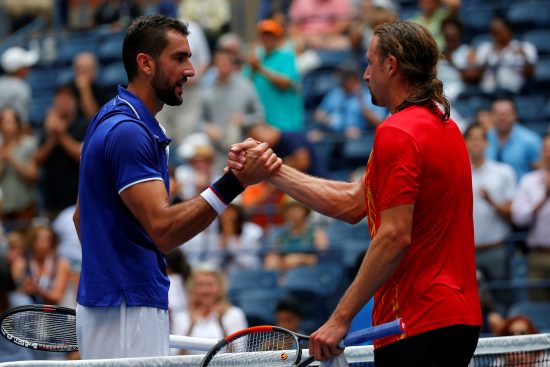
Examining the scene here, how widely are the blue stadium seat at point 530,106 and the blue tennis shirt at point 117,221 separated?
7.85m

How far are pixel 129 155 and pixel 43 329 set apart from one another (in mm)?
963

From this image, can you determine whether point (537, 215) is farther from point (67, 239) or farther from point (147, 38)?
point (147, 38)

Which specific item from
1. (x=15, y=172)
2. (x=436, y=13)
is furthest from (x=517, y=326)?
(x=15, y=172)

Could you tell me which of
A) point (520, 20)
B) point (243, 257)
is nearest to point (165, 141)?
point (243, 257)

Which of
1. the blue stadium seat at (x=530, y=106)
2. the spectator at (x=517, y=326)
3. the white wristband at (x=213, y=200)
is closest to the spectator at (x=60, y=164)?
the blue stadium seat at (x=530, y=106)

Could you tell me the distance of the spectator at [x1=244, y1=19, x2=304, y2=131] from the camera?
42.5ft

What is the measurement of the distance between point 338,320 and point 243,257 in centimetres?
676

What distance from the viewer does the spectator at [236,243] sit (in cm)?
1100

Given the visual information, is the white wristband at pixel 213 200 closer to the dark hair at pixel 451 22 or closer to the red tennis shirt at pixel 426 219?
the red tennis shirt at pixel 426 219

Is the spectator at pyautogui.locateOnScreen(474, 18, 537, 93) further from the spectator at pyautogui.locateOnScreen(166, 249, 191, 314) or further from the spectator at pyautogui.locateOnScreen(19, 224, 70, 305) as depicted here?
the spectator at pyautogui.locateOnScreen(19, 224, 70, 305)

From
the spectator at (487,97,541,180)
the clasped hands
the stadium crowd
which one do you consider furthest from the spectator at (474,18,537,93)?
the clasped hands

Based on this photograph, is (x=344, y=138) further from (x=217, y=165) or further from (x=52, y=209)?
(x=52, y=209)

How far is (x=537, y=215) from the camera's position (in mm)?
9820

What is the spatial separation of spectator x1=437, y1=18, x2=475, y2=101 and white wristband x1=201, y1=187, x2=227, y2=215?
7.70 metres
